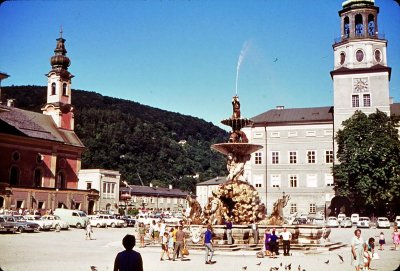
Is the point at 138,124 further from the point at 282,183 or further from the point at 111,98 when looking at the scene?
the point at 282,183

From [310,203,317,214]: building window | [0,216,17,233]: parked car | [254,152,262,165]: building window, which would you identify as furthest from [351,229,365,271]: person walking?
[254,152,262,165]: building window

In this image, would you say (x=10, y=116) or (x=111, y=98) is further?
(x=111, y=98)

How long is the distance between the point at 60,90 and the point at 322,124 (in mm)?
38353

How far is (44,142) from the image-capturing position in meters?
62.1

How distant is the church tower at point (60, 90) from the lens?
71125 mm

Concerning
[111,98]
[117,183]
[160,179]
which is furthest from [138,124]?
[117,183]

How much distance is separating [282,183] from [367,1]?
25551 millimetres

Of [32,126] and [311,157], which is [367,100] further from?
[32,126]

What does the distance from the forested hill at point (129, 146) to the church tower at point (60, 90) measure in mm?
33734

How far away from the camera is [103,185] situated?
7562 cm

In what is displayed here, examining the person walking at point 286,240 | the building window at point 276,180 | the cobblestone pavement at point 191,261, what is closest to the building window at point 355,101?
the building window at point 276,180

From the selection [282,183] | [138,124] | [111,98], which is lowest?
[282,183]

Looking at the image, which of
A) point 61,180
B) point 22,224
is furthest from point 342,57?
point 22,224

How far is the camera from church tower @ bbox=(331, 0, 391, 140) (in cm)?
5894
